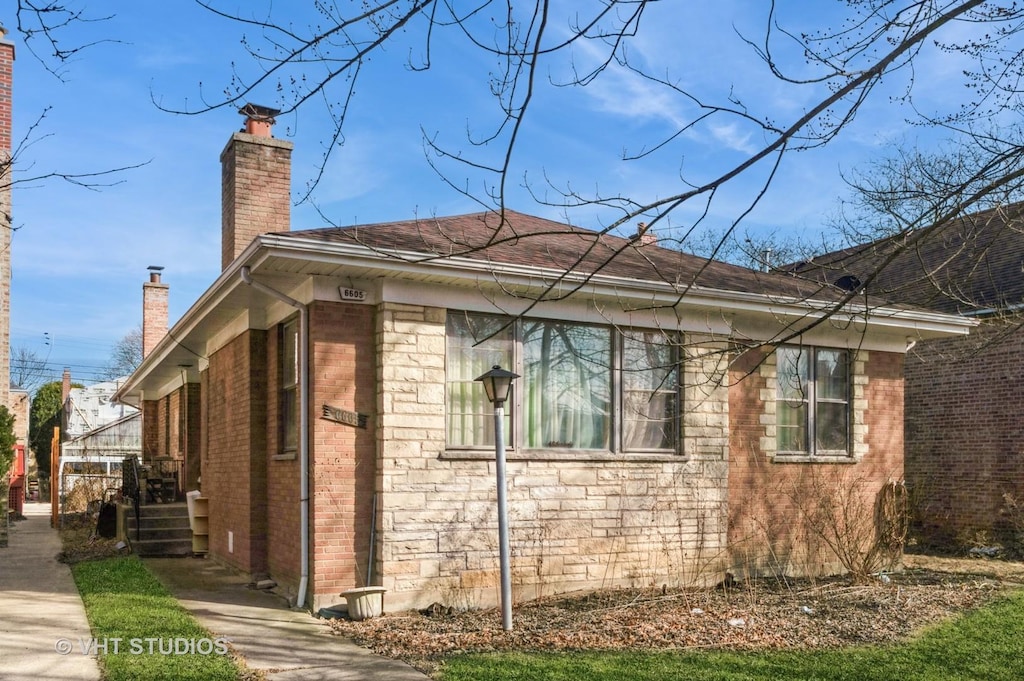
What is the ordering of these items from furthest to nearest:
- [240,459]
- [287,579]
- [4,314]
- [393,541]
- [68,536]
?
[68,536], [4,314], [240,459], [287,579], [393,541]

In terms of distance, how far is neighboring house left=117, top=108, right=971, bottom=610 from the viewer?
9695mm

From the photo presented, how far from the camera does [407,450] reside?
9.82 metres

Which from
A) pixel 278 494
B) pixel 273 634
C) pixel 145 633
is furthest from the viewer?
pixel 278 494

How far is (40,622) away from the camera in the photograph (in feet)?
29.5

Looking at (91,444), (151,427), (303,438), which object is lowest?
(91,444)

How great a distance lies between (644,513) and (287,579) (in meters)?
4.10

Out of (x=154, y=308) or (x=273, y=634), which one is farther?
(x=154, y=308)

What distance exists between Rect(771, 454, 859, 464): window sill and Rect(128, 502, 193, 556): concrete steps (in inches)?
350

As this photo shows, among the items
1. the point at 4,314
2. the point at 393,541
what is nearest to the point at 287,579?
the point at 393,541

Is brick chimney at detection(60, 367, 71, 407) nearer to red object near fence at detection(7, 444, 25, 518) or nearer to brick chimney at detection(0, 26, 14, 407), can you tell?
red object near fence at detection(7, 444, 25, 518)

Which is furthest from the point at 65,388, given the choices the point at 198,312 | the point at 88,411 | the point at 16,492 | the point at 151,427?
the point at 198,312

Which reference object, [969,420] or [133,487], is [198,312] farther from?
[969,420]

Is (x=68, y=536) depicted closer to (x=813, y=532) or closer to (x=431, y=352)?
(x=431, y=352)

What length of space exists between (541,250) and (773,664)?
5.82m
